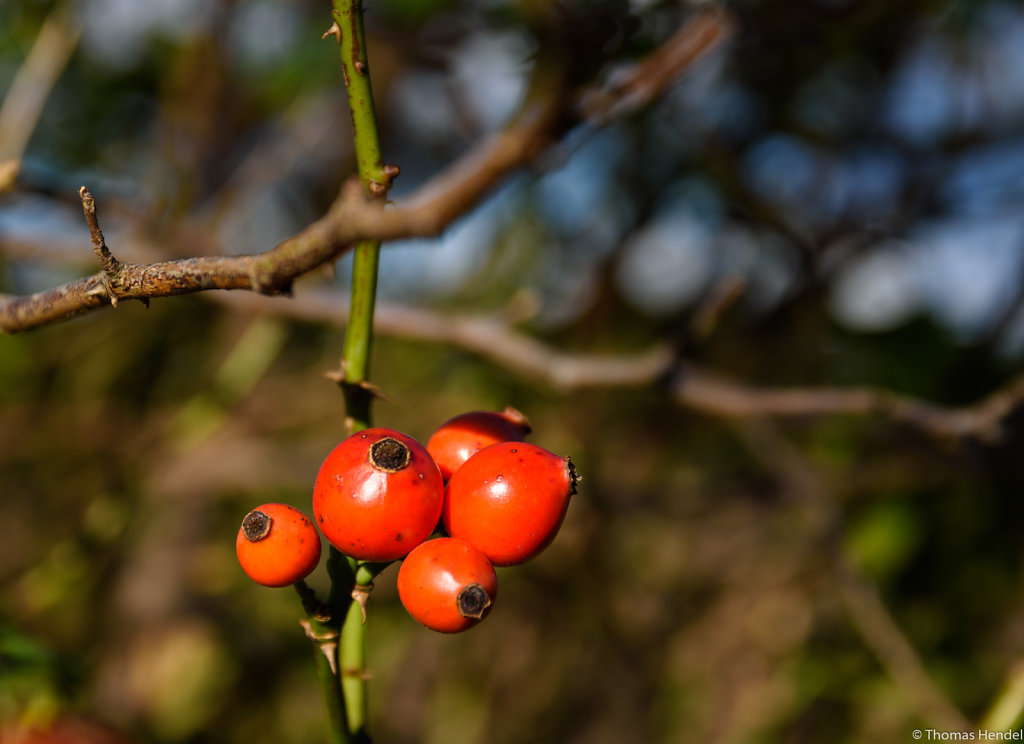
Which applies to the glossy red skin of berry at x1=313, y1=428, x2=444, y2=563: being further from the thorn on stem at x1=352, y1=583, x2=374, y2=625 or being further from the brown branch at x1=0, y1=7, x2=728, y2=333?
the brown branch at x1=0, y1=7, x2=728, y2=333

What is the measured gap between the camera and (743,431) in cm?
229

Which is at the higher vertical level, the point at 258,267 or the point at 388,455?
the point at 258,267

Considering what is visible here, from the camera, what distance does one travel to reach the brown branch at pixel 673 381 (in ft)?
5.01

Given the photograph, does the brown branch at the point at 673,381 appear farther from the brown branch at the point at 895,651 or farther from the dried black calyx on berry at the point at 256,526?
the dried black calyx on berry at the point at 256,526

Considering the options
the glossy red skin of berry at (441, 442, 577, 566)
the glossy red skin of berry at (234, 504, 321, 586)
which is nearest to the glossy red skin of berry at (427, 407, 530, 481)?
the glossy red skin of berry at (441, 442, 577, 566)

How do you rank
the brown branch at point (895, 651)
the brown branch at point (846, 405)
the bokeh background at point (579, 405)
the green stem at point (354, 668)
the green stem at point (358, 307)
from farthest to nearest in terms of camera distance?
1. the bokeh background at point (579, 405)
2. the brown branch at point (895, 651)
3. the brown branch at point (846, 405)
4. the green stem at point (354, 668)
5. the green stem at point (358, 307)

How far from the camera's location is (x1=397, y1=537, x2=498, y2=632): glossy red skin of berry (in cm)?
68

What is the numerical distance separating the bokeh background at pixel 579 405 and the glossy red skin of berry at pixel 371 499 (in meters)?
1.28

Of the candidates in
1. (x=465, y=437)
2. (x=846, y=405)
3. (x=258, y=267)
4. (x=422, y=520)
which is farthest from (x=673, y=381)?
(x=258, y=267)

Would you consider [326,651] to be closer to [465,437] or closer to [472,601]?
[472,601]

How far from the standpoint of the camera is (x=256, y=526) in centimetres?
69

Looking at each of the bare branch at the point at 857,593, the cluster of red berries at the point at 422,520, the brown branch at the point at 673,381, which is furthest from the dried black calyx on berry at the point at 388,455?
the bare branch at the point at 857,593

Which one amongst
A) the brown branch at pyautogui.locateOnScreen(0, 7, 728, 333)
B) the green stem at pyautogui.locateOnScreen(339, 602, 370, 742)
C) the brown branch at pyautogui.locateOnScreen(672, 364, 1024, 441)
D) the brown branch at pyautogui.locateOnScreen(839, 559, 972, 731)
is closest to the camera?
the brown branch at pyautogui.locateOnScreen(0, 7, 728, 333)

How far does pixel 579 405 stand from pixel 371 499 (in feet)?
7.43
